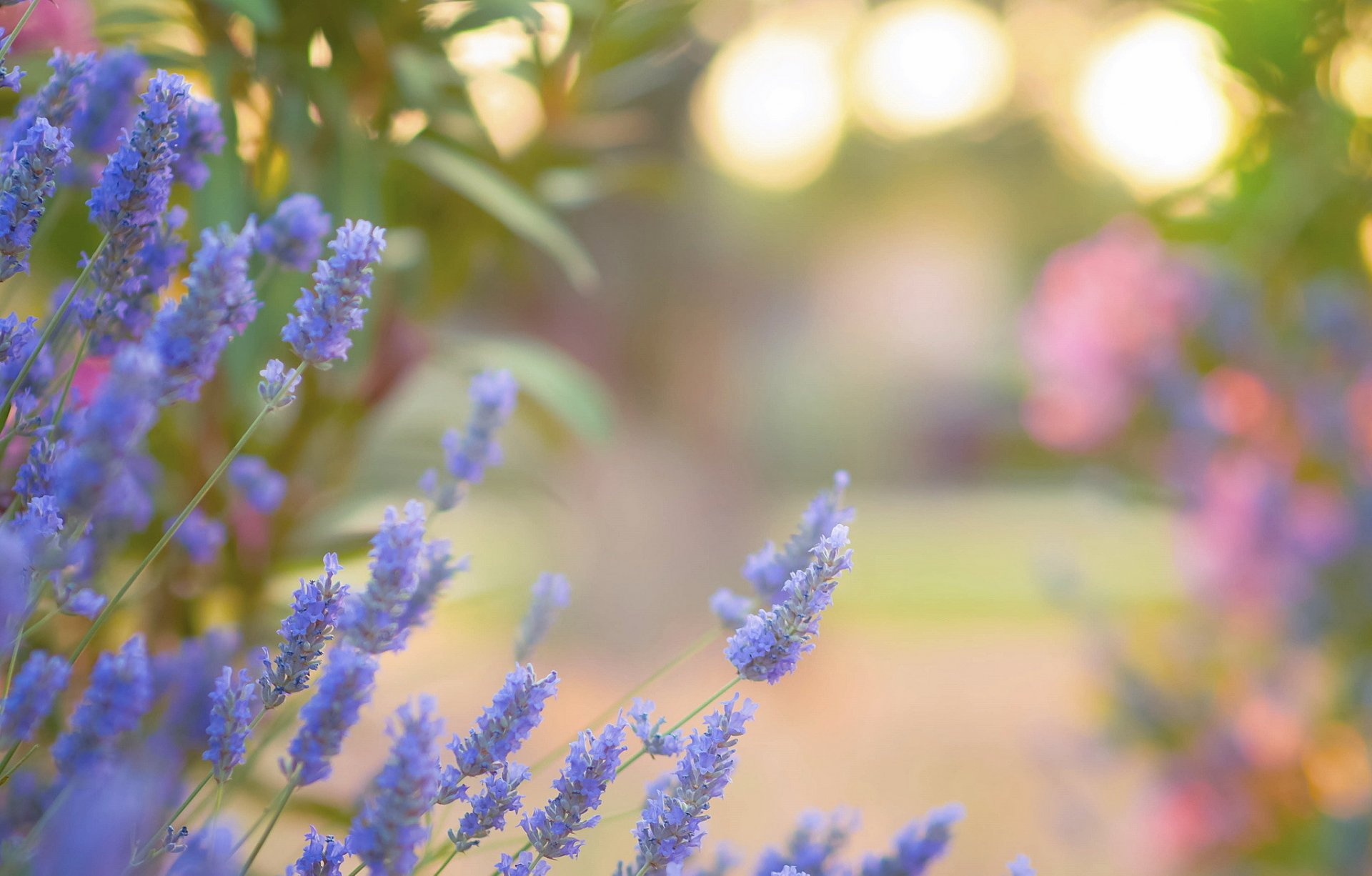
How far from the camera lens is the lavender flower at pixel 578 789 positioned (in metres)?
0.39

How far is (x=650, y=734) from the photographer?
426mm

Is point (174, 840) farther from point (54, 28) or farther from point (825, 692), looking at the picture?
point (825, 692)

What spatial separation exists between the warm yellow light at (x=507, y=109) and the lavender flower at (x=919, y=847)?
69 cm

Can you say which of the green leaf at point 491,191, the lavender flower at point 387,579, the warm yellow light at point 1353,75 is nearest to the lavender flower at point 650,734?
the lavender flower at point 387,579

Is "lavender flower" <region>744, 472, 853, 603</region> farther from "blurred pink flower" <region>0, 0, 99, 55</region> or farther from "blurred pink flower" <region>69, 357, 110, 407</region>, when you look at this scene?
"blurred pink flower" <region>0, 0, 99, 55</region>

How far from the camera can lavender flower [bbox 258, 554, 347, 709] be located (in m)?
0.38

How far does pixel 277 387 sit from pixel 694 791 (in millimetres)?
214

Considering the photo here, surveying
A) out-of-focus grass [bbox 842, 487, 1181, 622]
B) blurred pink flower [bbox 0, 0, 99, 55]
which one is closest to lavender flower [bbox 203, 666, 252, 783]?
Answer: blurred pink flower [bbox 0, 0, 99, 55]

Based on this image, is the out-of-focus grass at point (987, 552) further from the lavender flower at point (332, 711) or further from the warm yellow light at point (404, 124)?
the lavender flower at point (332, 711)

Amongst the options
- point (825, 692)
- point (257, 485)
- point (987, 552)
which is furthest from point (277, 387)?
point (987, 552)

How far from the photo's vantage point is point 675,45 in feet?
3.48

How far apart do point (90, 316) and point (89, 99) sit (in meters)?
0.10

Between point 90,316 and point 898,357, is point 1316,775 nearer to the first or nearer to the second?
point 90,316

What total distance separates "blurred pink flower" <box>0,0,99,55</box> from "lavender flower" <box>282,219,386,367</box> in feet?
1.69
